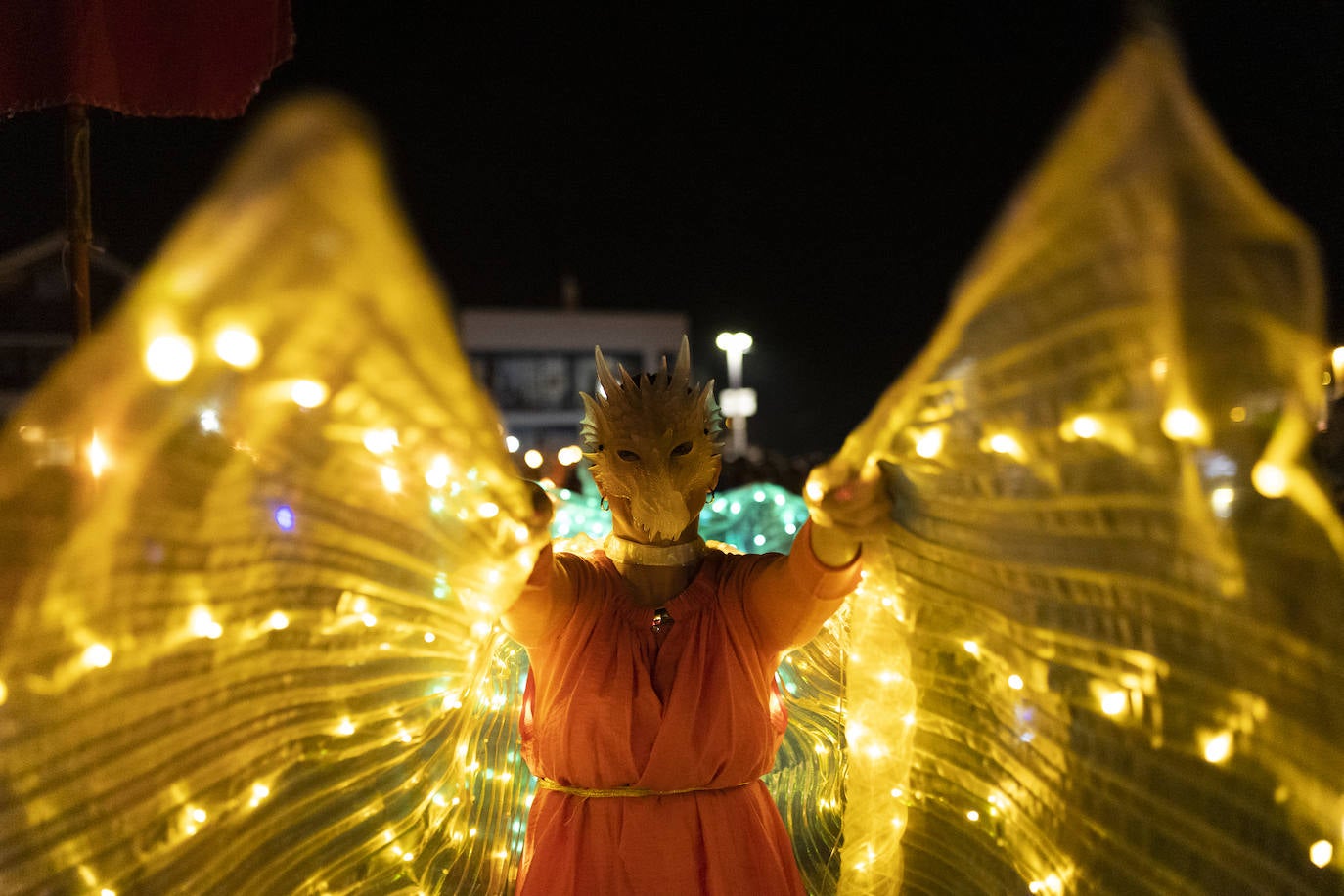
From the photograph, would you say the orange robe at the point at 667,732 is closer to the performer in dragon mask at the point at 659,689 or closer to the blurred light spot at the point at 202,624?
the performer in dragon mask at the point at 659,689

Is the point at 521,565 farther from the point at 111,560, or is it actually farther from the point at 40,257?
the point at 40,257

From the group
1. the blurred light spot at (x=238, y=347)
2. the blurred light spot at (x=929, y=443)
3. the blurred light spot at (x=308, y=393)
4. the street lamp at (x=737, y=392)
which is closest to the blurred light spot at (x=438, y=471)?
the blurred light spot at (x=308, y=393)

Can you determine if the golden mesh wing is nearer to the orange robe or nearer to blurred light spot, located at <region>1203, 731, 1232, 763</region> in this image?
the orange robe

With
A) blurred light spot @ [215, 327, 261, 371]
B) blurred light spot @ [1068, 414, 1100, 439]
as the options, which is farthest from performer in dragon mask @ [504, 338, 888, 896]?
blurred light spot @ [215, 327, 261, 371]

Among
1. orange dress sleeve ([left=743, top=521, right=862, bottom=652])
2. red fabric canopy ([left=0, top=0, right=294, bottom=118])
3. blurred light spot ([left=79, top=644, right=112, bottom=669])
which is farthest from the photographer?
red fabric canopy ([left=0, top=0, right=294, bottom=118])

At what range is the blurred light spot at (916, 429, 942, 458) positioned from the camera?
161cm

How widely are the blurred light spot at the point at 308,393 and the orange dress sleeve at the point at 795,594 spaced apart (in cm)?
89

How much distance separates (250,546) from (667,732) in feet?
2.74

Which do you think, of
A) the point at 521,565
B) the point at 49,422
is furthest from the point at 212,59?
the point at 521,565

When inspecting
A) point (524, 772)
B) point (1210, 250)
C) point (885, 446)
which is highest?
point (1210, 250)

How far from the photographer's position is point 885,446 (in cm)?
164

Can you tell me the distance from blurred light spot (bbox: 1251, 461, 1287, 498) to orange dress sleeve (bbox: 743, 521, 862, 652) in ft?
2.21

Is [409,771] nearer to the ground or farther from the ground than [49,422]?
nearer to the ground

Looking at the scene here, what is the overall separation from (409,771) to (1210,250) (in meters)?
1.63
